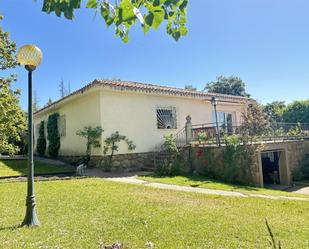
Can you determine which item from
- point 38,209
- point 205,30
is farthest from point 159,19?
point 205,30

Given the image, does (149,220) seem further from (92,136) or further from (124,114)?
(124,114)

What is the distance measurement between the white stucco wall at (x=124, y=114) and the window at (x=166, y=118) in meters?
0.24

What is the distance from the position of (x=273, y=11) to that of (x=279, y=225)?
31.8 ft

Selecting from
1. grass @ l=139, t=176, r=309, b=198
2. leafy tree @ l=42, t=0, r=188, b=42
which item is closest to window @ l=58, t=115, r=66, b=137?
grass @ l=139, t=176, r=309, b=198

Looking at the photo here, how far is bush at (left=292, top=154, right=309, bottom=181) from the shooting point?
621 inches

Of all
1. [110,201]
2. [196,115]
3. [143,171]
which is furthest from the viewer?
[196,115]

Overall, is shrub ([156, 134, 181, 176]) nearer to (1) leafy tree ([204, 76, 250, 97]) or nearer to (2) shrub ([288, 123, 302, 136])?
(2) shrub ([288, 123, 302, 136])

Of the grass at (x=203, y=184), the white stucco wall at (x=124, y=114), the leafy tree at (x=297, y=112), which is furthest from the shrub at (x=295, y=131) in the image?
the leafy tree at (x=297, y=112)

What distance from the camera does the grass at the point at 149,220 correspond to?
14.8 feet

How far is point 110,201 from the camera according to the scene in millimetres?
7500

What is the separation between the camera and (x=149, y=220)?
5680 millimetres

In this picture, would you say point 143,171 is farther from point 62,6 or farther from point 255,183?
point 62,6

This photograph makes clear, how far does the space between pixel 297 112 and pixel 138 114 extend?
19.1 meters

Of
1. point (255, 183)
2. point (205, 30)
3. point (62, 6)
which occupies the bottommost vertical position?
point (255, 183)
